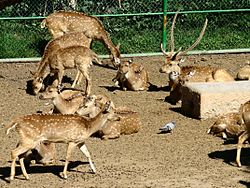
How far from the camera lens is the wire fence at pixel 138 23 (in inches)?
673

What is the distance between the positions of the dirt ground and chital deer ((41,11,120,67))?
1.40 meters

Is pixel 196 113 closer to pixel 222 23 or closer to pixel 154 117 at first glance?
pixel 154 117

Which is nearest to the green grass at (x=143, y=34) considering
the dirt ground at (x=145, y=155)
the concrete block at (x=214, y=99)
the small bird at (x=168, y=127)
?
the dirt ground at (x=145, y=155)

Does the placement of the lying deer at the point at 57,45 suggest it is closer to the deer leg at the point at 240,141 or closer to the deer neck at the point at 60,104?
the deer neck at the point at 60,104

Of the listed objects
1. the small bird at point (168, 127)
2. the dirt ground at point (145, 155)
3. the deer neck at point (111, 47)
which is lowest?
the dirt ground at point (145, 155)

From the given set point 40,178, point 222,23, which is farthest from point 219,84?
point 222,23

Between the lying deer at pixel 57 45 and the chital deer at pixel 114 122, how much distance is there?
225 cm

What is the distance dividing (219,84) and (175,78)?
1300mm

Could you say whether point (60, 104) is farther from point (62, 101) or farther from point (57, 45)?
point (57, 45)

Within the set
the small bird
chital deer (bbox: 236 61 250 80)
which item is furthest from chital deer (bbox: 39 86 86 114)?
chital deer (bbox: 236 61 250 80)

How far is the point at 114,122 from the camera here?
11.8 metres

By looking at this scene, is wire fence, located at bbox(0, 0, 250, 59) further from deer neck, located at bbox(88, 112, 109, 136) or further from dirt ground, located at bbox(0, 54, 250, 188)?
deer neck, located at bbox(88, 112, 109, 136)

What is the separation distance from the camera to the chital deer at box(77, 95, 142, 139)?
1180 cm

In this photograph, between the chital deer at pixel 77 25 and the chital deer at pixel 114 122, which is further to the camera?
the chital deer at pixel 77 25
